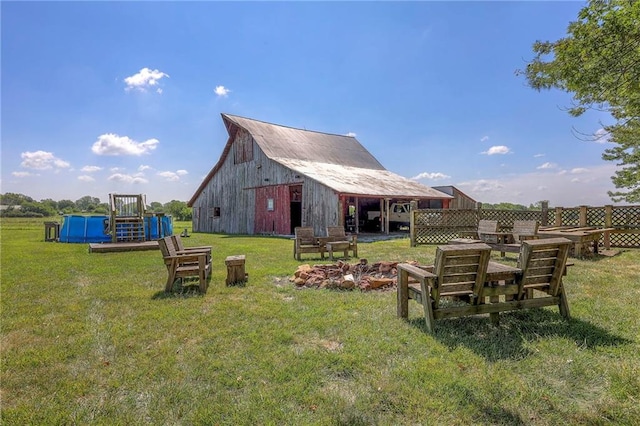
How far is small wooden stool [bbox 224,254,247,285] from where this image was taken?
6.04m

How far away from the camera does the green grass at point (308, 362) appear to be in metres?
2.35

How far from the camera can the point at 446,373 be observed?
9.16 ft

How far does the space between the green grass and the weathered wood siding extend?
37.5 ft

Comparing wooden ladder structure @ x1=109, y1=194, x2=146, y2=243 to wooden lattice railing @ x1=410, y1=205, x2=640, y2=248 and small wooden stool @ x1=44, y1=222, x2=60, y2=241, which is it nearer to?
small wooden stool @ x1=44, y1=222, x2=60, y2=241

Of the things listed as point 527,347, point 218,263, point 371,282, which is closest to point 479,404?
point 527,347

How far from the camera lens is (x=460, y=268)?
363 cm

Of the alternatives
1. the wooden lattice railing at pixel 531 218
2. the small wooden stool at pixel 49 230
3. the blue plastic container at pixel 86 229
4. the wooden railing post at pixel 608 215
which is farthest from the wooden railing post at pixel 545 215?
the small wooden stool at pixel 49 230

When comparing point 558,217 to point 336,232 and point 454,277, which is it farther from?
point 454,277

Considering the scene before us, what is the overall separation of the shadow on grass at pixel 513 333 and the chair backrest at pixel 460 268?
16.7 inches

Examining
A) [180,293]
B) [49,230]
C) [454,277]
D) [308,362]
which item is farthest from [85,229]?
[454,277]

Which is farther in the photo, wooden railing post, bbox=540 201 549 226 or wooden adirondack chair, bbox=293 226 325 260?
wooden railing post, bbox=540 201 549 226

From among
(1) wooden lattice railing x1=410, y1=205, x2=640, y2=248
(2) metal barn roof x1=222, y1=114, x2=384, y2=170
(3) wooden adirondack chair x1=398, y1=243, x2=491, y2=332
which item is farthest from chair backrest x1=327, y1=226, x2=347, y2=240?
(2) metal barn roof x1=222, y1=114, x2=384, y2=170

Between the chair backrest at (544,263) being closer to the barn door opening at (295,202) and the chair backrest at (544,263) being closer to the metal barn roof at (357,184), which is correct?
the metal barn roof at (357,184)

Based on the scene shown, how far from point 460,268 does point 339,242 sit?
5.93 meters
